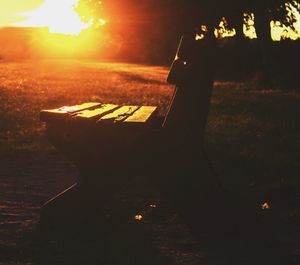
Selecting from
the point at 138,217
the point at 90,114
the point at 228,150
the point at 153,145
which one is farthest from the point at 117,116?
the point at 228,150

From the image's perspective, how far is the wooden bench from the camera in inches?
166

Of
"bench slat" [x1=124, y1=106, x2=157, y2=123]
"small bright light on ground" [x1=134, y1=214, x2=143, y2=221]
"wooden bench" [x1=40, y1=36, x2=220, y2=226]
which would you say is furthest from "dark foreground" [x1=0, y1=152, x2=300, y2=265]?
"bench slat" [x1=124, y1=106, x2=157, y2=123]

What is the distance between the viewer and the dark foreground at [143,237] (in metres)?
3.81

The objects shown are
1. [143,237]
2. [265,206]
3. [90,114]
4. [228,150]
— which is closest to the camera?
[143,237]

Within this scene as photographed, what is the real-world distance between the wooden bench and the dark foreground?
0.23 meters

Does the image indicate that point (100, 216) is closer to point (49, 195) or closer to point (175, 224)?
point (175, 224)

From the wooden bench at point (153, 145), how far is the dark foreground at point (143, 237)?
230 mm

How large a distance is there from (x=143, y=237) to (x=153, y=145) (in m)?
0.68

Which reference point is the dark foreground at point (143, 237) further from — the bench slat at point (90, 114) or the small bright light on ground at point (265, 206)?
the bench slat at point (90, 114)

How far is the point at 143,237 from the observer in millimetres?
4273

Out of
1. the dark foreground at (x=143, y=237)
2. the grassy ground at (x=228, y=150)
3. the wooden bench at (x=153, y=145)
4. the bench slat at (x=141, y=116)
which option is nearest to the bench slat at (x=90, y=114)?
the wooden bench at (x=153, y=145)

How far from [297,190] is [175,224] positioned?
1.64 metres

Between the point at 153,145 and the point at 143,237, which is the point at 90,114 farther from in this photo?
the point at 143,237

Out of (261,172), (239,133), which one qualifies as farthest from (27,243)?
(239,133)
